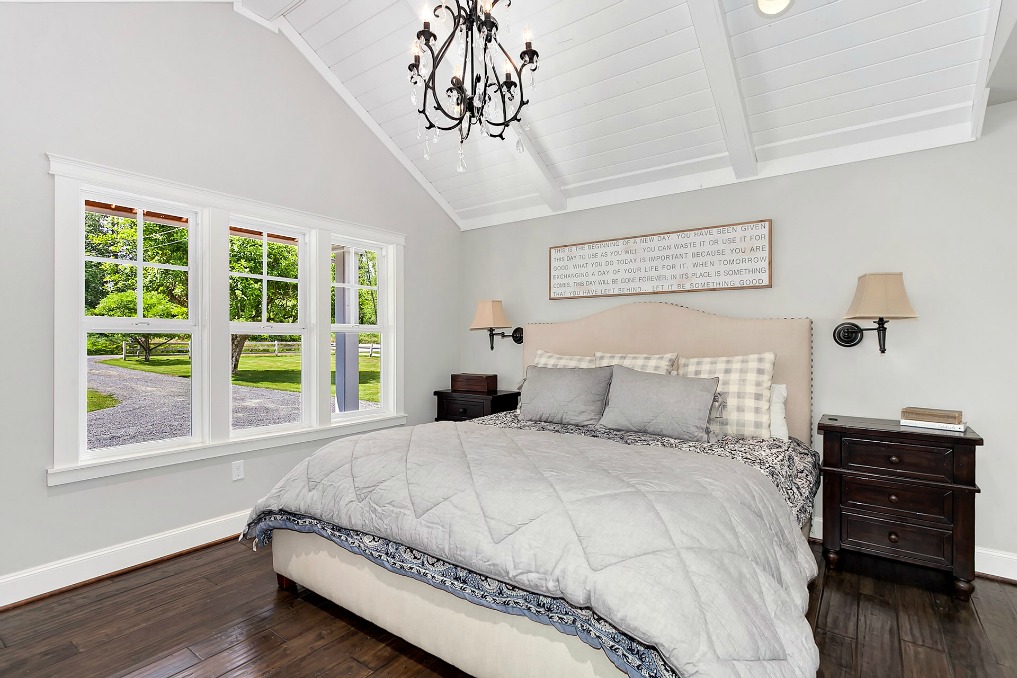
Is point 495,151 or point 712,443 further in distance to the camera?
point 495,151

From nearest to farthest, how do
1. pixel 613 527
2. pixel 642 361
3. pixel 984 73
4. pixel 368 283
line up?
1. pixel 613 527
2. pixel 984 73
3. pixel 642 361
4. pixel 368 283

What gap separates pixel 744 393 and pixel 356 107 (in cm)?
336

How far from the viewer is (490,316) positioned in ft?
13.9

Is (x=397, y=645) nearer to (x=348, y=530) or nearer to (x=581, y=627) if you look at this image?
(x=348, y=530)

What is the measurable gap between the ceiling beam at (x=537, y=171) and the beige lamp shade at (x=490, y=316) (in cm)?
94

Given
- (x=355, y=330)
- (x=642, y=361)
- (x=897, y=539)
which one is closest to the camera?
(x=897, y=539)

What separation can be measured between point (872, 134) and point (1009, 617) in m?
2.51

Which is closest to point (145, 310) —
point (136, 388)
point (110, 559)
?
point (136, 388)

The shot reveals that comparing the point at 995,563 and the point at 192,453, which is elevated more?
the point at 192,453

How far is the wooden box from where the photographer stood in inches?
171

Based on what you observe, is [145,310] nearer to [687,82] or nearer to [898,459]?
[687,82]

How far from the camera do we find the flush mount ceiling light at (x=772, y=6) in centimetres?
222

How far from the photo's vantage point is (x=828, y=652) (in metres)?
1.94

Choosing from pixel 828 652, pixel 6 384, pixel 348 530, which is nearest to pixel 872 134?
pixel 828 652
